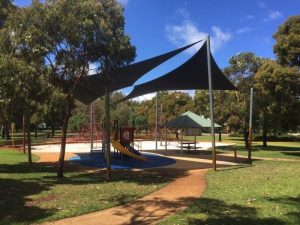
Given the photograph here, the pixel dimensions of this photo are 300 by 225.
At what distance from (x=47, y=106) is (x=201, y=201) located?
19.1 feet

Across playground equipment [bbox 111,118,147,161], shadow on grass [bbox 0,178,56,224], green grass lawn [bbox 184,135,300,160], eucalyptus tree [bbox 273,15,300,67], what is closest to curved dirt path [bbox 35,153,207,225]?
shadow on grass [bbox 0,178,56,224]

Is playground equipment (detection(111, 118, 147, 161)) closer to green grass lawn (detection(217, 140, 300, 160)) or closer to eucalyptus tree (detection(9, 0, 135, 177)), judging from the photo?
green grass lawn (detection(217, 140, 300, 160))

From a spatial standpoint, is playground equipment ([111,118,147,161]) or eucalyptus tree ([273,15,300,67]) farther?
eucalyptus tree ([273,15,300,67])

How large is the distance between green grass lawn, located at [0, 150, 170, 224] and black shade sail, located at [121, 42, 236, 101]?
20.8ft

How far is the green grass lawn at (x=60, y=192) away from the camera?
8.60 meters

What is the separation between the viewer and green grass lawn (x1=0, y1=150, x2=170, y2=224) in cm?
860

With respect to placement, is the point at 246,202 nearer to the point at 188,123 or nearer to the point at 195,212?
the point at 195,212

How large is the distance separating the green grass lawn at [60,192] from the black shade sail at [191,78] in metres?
6.35

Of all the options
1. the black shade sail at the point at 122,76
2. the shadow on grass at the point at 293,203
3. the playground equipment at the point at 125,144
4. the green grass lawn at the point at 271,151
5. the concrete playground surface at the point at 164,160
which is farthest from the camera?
the green grass lawn at the point at 271,151

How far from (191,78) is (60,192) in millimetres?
12015

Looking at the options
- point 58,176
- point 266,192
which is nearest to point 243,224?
point 266,192

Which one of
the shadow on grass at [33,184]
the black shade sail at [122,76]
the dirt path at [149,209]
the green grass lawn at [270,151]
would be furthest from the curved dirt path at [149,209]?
the green grass lawn at [270,151]

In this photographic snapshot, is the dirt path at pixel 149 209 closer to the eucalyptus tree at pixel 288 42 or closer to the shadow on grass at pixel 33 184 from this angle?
the shadow on grass at pixel 33 184

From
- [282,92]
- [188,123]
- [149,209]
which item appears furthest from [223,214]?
[188,123]
